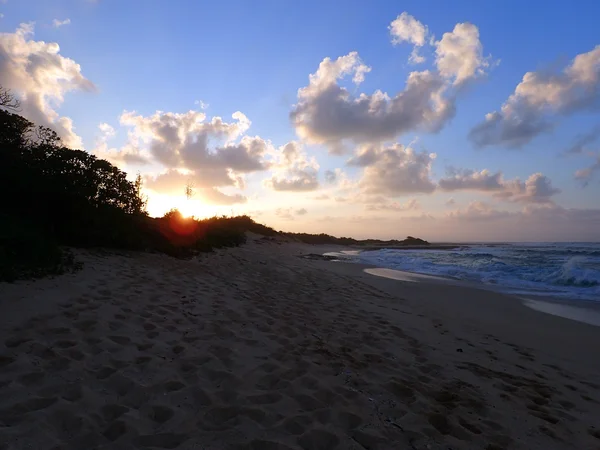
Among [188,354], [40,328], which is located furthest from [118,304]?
[188,354]

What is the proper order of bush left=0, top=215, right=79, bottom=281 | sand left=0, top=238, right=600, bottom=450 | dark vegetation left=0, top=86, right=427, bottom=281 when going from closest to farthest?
sand left=0, top=238, right=600, bottom=450, bush left=0, top=215, right=79, bottom=281, dark vegetation left=0, top=86, right=427, bottom=281

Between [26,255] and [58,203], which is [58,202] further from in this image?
[26,255]

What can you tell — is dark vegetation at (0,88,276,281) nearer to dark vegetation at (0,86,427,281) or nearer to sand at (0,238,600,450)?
dark vegetation at (0,86,427,281)

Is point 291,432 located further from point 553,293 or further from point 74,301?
point 553,293

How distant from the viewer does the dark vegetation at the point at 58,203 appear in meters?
7.03

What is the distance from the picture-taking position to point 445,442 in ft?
9.98

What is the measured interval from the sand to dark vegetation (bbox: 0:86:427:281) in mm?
1145

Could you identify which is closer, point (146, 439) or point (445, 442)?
point (146, 439)

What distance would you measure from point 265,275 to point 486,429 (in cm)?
807

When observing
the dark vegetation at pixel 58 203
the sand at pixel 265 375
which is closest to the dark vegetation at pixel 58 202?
the dark vegetation at pixel 58 203

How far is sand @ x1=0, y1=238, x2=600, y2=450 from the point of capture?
9.70ft

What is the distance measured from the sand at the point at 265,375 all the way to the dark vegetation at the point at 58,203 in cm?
115

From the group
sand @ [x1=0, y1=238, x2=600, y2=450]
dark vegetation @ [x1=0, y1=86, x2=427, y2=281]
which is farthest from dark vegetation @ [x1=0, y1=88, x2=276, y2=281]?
sand @ [x1=0, y1=238, x2=600, y2=450]

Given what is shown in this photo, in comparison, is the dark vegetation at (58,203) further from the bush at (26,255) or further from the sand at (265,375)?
the sand at (265,375)
